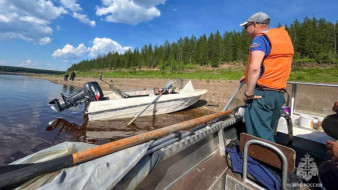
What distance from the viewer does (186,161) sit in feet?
6.98

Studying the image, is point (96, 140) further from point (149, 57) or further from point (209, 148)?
point (149, 57)

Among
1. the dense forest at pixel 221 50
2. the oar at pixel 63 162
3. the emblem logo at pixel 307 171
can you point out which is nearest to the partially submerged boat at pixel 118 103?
the oar at pixel 63 162

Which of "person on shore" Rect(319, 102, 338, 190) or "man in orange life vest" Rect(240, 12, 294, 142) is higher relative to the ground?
"man in orange life vest" Rect(240, 12, 294, 142)

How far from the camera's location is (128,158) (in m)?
1.25

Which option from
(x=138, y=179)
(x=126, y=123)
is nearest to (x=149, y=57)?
(x=126, y=123)

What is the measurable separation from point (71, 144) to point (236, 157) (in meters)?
Answer: 1.98

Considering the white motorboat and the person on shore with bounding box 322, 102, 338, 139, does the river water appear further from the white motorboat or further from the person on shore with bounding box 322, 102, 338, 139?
the person on shore with bounding box 322, 102, 338, 139

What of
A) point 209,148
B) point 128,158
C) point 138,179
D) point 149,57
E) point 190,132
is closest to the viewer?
point 128,158

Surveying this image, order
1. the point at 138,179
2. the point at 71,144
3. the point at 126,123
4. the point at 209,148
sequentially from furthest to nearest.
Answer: the point at 126,123
the point at 209,148
the point at 71,144
the point at 138,179

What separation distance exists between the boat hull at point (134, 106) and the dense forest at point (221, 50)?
46.3 meters

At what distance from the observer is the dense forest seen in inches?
1820

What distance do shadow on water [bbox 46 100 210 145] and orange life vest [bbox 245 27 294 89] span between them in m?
4.61

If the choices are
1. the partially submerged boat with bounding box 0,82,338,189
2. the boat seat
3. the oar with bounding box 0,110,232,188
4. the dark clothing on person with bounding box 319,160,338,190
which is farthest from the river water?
the dark clothing on person with bounding box 319,160,338,190

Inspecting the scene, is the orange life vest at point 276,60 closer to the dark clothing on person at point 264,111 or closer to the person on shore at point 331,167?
the dark clothing on person at point 264,111
